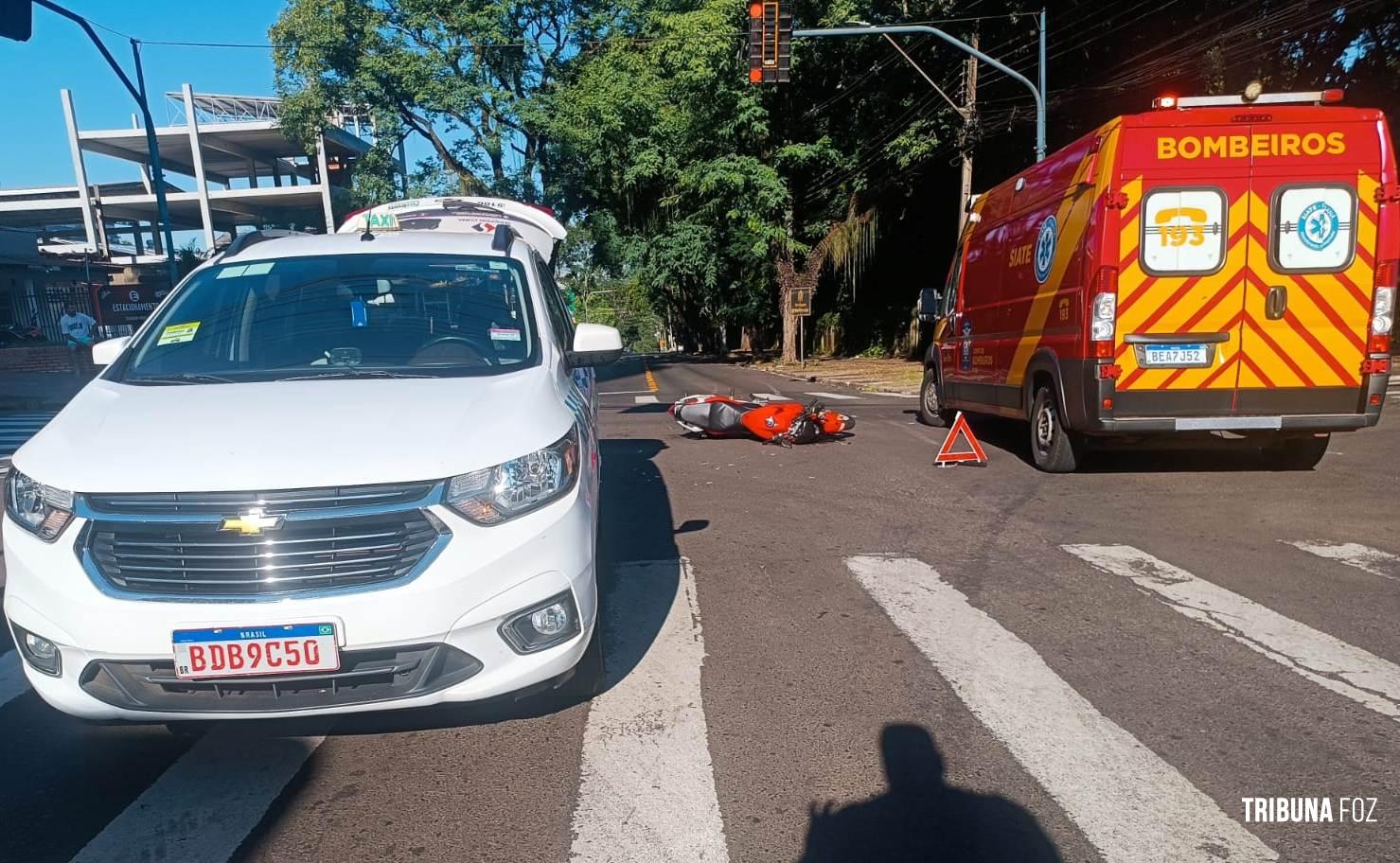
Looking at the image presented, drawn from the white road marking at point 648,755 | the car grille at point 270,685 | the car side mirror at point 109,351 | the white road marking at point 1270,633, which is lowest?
the white road marking at point 1270,633

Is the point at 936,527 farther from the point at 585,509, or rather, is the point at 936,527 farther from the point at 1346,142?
the point at 1346,142

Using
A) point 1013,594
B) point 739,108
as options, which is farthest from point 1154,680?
point 739,108

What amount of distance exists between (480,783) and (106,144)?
6075cm

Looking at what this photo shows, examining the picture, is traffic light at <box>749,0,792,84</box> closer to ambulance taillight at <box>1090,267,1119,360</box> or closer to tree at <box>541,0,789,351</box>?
ambulance taillight at <box>1090,267,1119,360</box>

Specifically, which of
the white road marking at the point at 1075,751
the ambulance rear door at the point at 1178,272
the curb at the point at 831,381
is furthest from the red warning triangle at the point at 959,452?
the curb at the point at 831,381

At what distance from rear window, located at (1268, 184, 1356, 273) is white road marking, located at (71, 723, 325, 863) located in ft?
25.8

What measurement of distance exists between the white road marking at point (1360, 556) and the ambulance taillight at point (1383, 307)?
2405 millimetres

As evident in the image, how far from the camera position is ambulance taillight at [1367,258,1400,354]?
7.21 m

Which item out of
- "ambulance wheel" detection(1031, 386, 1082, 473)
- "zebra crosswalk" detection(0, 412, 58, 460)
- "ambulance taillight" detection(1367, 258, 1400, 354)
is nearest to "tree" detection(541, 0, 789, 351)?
"zebra crosswalk" detection(0, 412, 58, 460)

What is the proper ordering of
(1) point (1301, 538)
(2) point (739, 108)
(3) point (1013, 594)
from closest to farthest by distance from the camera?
(3) point (1013, 594)
(1) point (1301, 538)
(2) point (739, 108)

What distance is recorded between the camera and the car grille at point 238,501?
110 inches

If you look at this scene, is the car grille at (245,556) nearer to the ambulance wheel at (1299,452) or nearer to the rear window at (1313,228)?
the rear window at (1313,228)

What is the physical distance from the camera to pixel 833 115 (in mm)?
29312

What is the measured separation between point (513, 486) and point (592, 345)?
1.46 meters
